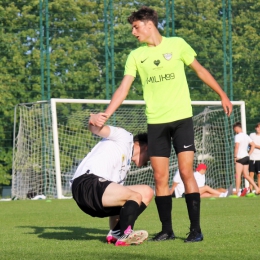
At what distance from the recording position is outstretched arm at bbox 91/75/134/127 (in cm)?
725

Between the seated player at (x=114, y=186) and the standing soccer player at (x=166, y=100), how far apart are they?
21 cm

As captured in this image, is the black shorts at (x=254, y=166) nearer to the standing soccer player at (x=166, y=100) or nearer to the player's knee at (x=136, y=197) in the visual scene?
the standing soccer player at (x=166, y=100)

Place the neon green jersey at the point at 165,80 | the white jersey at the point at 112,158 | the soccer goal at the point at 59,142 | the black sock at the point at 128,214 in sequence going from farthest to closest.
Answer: the soccer goal at the point at 59,142 → the neon green jersey at the point at 165,80 → the white jersey at the point at 112,158 → the black sock at the point at 128,214

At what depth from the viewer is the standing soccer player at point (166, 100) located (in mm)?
7586

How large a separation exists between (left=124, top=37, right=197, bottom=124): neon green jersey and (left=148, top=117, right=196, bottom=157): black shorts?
55mm

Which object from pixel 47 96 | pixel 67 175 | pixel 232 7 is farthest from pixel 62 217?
pixel 232 7

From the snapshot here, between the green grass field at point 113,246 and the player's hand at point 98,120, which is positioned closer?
the green grass field at point 113,246

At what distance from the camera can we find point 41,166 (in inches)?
857

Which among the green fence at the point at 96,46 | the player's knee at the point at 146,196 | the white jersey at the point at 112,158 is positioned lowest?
the player's knee at the point at 146,196

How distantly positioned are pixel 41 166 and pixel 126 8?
5.95 meters

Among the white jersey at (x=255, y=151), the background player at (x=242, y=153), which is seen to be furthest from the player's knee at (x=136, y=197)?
the white jersey at (x=255, y=151)

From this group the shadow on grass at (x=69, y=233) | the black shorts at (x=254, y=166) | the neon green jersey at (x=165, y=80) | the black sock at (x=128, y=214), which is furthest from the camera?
the black shorts at (x=254, y=166)

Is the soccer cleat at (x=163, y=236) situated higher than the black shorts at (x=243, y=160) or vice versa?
the black shorts at (x=243, y=160)

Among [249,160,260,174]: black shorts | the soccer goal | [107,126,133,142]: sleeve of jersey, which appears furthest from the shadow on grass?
[249,160,260,174]: black shorts
